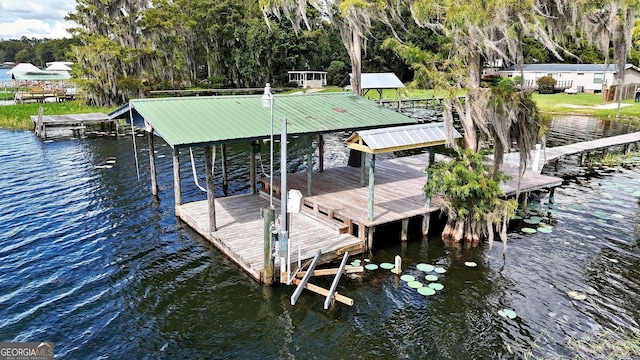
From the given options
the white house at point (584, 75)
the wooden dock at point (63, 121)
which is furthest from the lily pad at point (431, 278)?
the white house at point (584, 75)

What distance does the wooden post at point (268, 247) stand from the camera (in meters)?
11.1

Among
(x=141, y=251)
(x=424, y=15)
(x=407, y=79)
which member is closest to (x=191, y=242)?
(x=141, y=251)

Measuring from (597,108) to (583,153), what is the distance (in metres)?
23.7

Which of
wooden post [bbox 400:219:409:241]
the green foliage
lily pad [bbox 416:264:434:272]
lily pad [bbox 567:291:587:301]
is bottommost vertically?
lily pad [bbox 567:291:587:301]

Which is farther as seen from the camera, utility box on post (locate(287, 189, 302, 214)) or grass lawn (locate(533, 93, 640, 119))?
grass lawn (locate(533, 93, 640, 119))

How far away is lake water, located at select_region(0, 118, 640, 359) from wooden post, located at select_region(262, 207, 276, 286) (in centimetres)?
32

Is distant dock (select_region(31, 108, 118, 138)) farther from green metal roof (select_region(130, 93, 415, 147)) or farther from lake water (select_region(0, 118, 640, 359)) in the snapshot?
green metal roof (select_region(130, 93, 415, 147))

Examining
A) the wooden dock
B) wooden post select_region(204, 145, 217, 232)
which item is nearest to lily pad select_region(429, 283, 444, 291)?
wooden post select_region(204, 145, 217, 232)

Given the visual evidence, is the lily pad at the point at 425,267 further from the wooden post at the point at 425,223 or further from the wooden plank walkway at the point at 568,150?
the wooden plank walkway at the point at 568,150

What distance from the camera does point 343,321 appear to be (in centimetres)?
1021

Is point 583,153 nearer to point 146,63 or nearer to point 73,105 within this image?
point 146,63

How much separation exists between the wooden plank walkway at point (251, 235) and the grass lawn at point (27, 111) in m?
28.3

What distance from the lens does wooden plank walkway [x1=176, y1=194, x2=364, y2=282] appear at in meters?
12.4

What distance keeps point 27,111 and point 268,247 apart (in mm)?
38328
